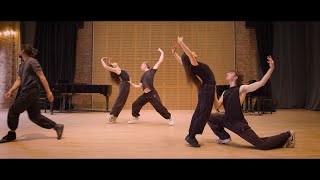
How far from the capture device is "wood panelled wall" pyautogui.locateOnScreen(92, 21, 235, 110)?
10.8 metres

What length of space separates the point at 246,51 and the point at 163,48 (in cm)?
296

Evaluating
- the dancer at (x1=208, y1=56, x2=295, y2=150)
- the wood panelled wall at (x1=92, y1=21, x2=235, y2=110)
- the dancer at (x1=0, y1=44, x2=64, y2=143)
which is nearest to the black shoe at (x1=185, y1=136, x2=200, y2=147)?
the dancer at (x1=208, y1=56, x2=295, y2=150)

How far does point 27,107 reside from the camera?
12.7 feet

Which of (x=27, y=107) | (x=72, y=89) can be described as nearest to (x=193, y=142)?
(x=27, y=107)

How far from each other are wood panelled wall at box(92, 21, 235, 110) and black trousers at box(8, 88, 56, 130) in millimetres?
6806

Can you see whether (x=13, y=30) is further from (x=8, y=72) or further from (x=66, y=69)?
(x=66, y=69)

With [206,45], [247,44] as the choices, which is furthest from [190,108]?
[247,44]

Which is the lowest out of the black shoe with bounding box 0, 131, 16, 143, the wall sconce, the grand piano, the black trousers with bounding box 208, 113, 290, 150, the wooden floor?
the wooden floor

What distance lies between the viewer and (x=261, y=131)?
16.7 feet

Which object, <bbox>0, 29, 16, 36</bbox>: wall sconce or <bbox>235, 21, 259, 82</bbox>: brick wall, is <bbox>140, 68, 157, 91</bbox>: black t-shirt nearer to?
<bbox>235, 21, 259, 82</bbox>: brick wall

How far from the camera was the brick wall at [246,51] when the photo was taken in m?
10.8

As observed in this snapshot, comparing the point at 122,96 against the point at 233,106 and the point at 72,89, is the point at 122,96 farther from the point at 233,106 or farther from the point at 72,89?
the point at 72,89

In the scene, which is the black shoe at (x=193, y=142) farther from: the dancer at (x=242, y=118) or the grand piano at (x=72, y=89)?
the grand piano at (x=72, y=89)
